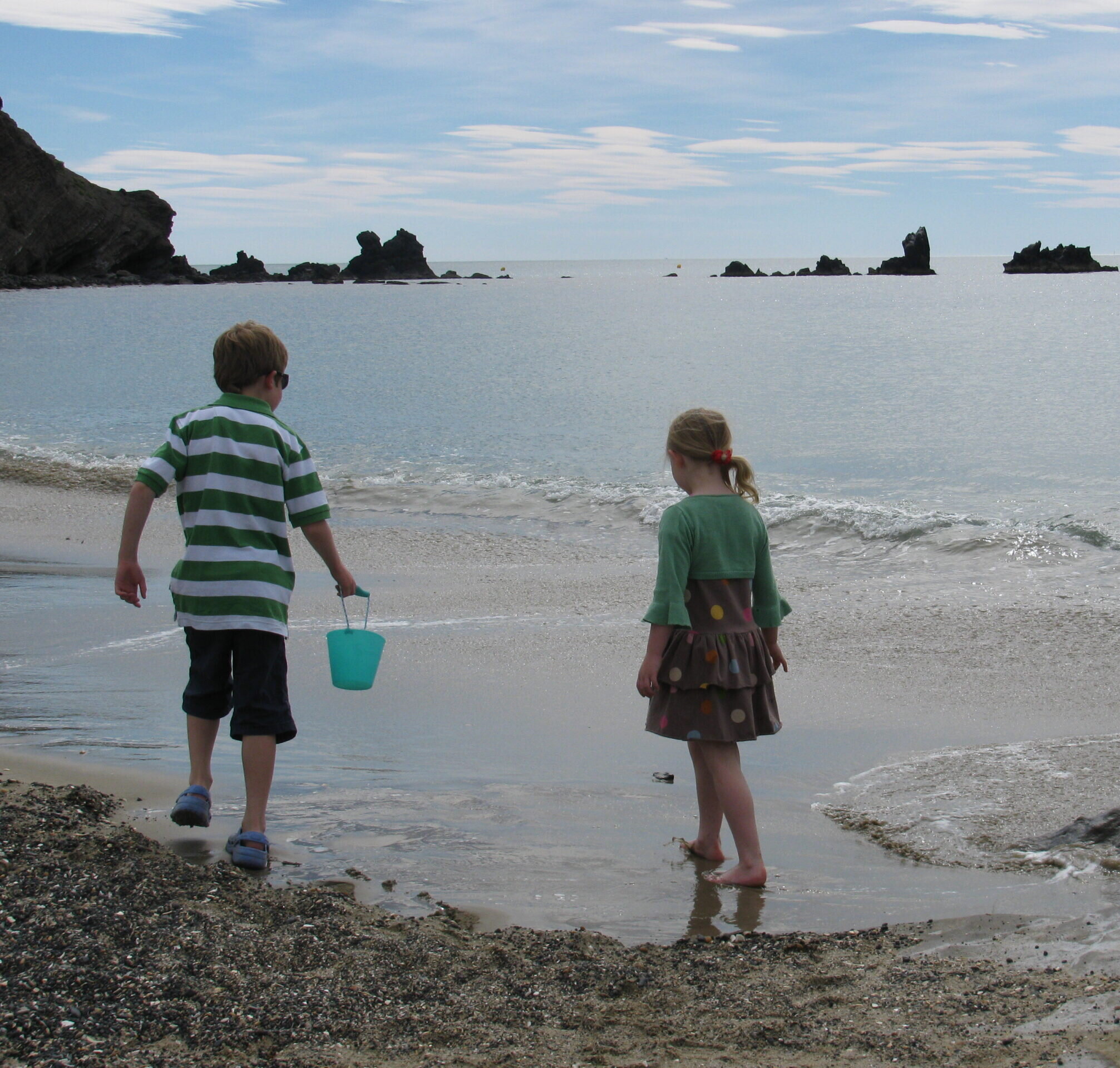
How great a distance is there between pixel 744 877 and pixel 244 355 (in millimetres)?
2081

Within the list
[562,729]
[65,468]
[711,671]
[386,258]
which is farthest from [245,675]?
[386,258]

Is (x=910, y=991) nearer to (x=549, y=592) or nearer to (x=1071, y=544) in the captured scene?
(x=549, y=592)

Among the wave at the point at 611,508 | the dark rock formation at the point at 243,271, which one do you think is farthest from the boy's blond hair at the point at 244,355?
the dark rock formation at the point at 243,271

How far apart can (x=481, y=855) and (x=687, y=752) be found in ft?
4.34

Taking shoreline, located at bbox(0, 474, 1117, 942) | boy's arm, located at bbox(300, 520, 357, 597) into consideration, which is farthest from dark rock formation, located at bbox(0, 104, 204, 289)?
boy's arm, located at bbox(300, 520, 357, 597)

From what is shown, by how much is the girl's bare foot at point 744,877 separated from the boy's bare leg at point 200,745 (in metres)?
1.54

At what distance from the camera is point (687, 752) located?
175 inches

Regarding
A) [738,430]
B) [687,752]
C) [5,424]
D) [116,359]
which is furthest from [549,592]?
[116,359]

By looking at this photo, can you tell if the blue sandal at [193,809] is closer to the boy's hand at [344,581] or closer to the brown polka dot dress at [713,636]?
the boy's hand at [344,581]

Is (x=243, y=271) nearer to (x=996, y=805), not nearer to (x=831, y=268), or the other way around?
(x=831, y=268)

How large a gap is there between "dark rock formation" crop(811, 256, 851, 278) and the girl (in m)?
172

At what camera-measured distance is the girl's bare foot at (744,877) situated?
125 inches

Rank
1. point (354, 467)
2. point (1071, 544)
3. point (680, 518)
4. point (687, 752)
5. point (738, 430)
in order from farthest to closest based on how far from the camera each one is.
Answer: point (738, 430)
point (354, 467)
point (1071, 544)
point (687, 752)
point (680, 518)

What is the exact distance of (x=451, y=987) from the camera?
2.41m
